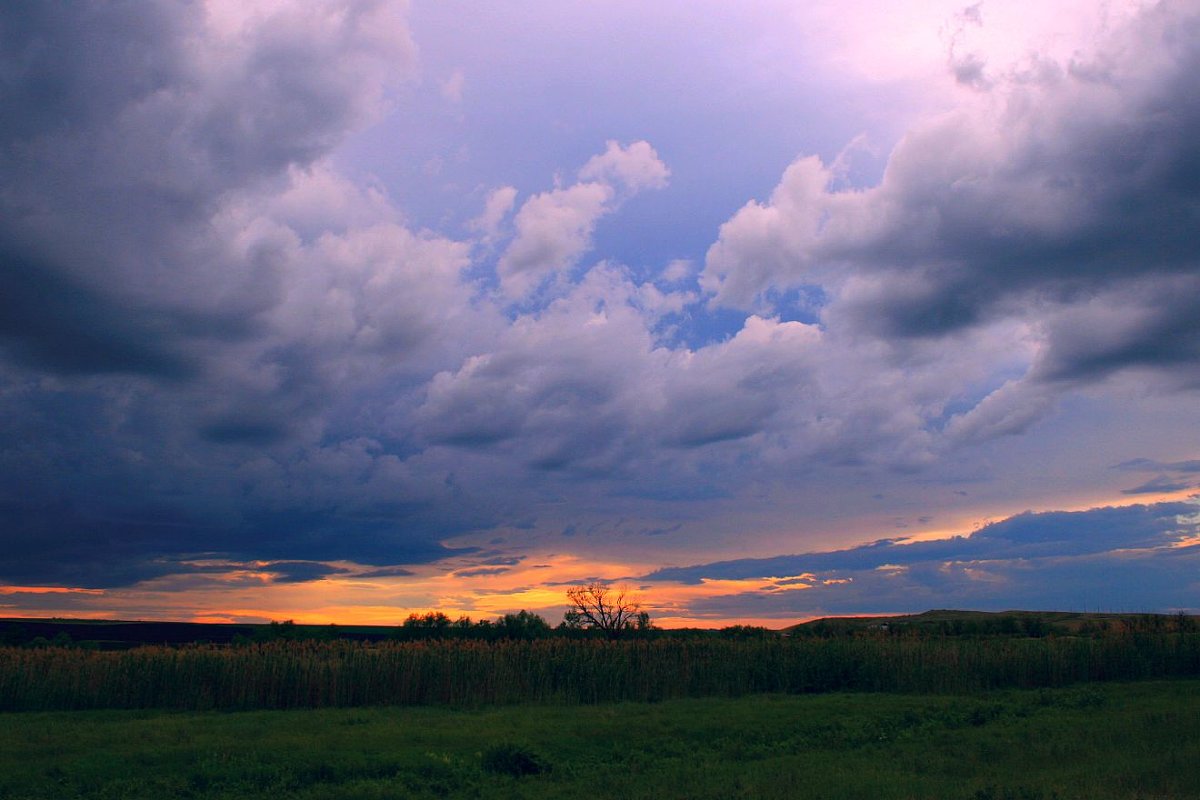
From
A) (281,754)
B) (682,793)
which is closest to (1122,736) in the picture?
(682,793)

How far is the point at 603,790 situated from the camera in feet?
52.3

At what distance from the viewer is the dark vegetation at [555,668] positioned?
30938 millimetres

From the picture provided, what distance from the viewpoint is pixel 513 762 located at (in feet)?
60.9

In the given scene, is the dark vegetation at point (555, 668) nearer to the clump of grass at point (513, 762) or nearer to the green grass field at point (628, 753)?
the green grass field at point (628, 753)

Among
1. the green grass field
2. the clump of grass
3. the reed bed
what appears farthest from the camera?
the reed bed

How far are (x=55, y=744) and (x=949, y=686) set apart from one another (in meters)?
33.4

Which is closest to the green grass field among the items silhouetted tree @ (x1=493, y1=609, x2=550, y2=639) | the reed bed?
the reed bed

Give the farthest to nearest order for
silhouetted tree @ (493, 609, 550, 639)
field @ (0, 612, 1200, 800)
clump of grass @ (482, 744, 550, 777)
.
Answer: silhouetted tree @ (493, 609, 550, 639) → clump of grass @ (482, 744, 550, 777) → field @ (0, 612, 1200, 800)

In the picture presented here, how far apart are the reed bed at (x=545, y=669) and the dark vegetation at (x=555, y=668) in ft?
0.15

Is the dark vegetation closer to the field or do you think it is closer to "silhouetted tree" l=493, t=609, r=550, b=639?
the field

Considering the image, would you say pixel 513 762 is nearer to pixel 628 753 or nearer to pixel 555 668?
pixel 628 753

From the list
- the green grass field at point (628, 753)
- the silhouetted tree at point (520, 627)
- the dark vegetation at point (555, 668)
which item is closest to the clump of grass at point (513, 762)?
the green grass field at point (628, 753)

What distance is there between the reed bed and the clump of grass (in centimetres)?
1375

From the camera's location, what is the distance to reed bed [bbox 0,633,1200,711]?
3092 centimetres
